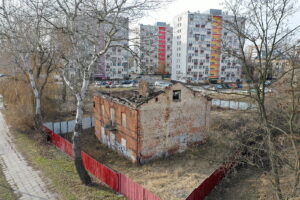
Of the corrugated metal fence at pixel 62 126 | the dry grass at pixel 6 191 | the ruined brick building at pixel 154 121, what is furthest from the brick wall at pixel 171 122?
the corrugated metal fence at pixel 62 126

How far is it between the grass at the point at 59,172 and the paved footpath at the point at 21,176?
38cm

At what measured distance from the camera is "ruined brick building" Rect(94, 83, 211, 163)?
15745mm

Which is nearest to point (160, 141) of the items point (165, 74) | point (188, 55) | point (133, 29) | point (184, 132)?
point (184, 132)

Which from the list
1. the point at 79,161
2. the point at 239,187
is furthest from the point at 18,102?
the point at 239,187

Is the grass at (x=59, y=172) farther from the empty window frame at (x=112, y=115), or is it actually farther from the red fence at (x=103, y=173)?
the empty window frame at (x=112, y=115)

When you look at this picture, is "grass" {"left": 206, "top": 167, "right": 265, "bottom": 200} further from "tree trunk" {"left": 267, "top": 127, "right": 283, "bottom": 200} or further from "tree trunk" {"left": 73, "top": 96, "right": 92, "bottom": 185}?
"tree trunk" {"left": 73, "top": 96, "right": 92, "bottom": 185}

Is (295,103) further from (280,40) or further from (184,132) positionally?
(184,132)

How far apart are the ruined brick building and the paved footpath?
6.20m

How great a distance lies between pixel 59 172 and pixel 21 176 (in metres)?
2.04

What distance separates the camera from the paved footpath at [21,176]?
11.1 m

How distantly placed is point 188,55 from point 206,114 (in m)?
45.6

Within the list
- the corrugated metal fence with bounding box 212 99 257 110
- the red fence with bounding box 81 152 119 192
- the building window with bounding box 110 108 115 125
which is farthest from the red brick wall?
the corrugated metal fence with bounding box 212 99 257 110

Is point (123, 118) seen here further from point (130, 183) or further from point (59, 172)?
point (130, 183)

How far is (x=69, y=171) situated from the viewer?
1348 centimetres
